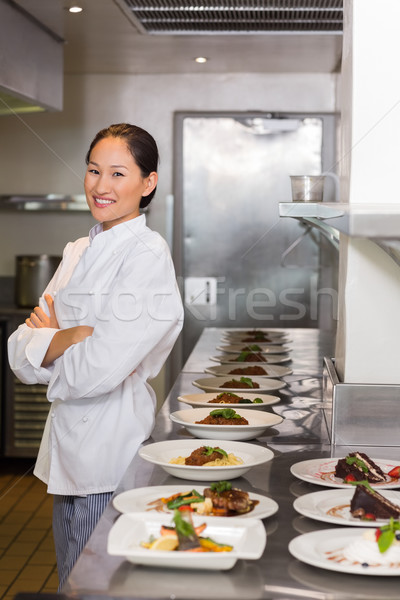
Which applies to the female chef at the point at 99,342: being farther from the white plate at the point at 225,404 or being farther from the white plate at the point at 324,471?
the white plate at the point at 324,471

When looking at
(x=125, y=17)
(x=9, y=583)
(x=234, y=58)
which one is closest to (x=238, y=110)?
(x=234, y=58)

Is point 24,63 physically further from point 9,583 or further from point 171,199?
point 9,583

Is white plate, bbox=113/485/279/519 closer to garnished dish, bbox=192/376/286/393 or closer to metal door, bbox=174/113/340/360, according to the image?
garnished dish, bbox=192/376/286/393

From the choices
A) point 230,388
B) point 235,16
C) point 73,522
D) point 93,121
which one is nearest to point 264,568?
point 73,522

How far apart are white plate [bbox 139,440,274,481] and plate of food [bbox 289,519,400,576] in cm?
38

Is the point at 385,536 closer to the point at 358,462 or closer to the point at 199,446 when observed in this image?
the point at 358,462

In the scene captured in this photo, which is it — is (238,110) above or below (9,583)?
above

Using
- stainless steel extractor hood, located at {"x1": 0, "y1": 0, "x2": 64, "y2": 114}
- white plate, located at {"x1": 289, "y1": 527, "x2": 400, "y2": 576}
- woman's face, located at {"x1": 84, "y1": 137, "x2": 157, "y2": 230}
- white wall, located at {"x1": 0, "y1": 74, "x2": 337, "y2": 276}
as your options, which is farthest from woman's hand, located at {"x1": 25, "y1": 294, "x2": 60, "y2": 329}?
white wall, located at {"x1": 0, "y1": 74, "x2": 337, "y2": 276}

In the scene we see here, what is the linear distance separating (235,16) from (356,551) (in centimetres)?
341

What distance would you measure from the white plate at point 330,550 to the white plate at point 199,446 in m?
0.35

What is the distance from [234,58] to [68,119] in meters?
1.42

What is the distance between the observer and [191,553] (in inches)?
49.8

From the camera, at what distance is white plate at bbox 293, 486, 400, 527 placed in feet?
4.89

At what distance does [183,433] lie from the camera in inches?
91.1
